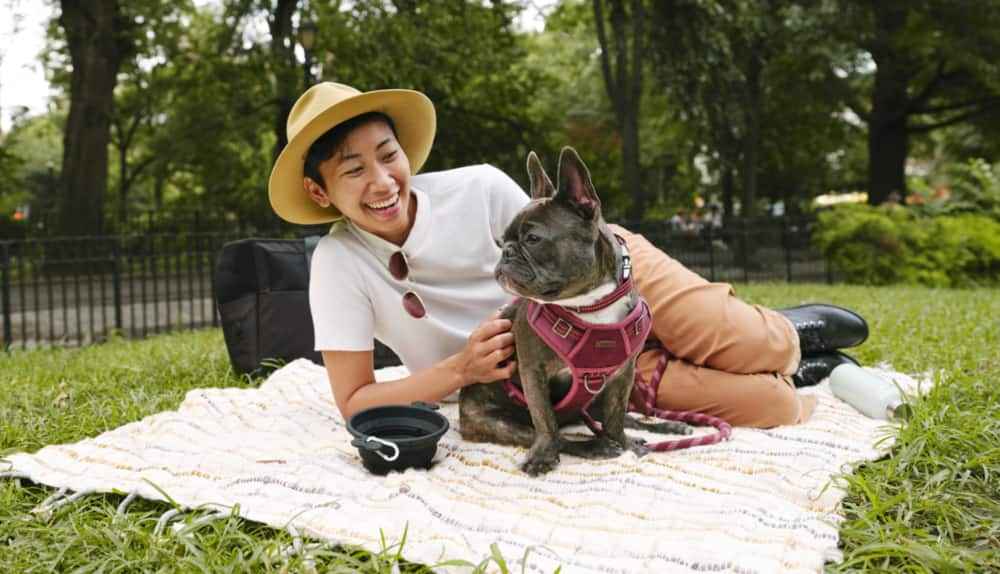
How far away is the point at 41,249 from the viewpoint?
9.85 meters

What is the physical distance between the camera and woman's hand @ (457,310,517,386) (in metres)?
→ 2.76

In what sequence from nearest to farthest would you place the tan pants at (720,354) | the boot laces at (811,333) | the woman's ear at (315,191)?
the woman's ear at (315,191)
the tan pants at (720,354)
the boot laces at (811,333)

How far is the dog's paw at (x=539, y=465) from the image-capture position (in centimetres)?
266

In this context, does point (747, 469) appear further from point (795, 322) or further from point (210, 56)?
point (210, 56)

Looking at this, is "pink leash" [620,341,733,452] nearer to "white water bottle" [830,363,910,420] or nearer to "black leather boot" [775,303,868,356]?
"white water bottle" [830,363,910,420]

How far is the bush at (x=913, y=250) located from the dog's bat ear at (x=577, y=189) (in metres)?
10.9

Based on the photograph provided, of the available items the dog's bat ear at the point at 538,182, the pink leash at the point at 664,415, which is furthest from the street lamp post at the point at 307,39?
the dog's bat ear at the point at 538,182

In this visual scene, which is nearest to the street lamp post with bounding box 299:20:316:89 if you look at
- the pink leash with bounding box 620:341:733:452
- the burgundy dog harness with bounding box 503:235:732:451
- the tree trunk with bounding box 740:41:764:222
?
the tree trunk with bounding box 740:41:764:222

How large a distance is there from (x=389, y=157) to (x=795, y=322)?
2373 millimetres

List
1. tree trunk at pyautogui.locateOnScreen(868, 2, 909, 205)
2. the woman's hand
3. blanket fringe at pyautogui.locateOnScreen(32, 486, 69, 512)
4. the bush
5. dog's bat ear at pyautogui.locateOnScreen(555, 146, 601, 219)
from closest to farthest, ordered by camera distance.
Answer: dog's bat ear at pyautogui.locateOnScreen(555, 146, 601, 219) < blanket fringe at pyautogui.locateOnScreen(32, 486, 69, 512) < the woman's hand < the bush < tree trunk at pyautogui.locateOnScreen(868, 2, 909, 205)

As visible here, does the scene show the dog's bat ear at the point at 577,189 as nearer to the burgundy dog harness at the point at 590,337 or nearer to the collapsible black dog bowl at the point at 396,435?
the burgundy dog harness at the point at 590,337

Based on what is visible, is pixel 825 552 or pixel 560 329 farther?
pixel 560 329

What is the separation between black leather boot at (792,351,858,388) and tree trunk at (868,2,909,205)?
589 inches

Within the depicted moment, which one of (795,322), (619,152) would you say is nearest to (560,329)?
(795,322)
